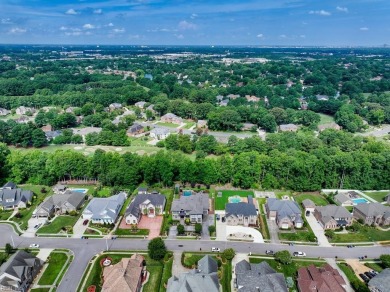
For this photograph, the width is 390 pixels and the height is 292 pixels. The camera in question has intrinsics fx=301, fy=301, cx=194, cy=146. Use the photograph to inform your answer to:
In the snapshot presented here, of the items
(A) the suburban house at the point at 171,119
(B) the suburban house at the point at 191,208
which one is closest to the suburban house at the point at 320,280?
(B) the suburban house at the point at 191,208

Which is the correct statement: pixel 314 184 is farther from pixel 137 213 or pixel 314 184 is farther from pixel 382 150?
pixel 137 213

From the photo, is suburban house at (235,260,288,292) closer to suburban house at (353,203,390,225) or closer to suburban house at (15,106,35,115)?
suburban house at (353,203,390,225)

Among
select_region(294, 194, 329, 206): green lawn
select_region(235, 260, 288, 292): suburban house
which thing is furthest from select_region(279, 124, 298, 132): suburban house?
select_region(235, 260, 288, 292): suburban house

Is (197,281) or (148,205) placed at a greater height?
(197,281)

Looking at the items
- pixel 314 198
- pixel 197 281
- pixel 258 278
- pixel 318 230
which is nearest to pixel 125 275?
pixel 197 281

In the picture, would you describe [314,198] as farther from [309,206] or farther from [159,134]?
[159,134]

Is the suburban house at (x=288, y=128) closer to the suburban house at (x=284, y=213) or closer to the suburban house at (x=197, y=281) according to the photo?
the suburban house at (x=284, y=213)
